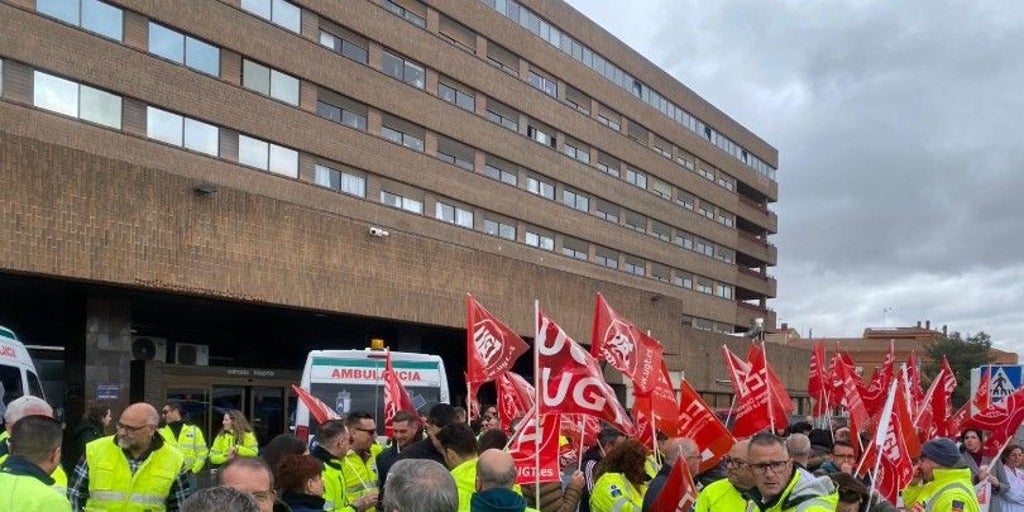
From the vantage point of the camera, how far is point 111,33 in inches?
1015

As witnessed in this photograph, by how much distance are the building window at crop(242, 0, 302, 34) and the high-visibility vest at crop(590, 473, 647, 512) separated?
25039 mm

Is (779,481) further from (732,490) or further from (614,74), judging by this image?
(614,74)

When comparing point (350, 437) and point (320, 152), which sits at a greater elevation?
point (320, 152)

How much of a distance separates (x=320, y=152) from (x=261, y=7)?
4.53m

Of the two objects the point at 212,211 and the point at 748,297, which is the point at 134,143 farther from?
the point at 748,297

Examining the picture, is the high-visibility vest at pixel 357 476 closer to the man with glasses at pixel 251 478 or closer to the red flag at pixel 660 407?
the red flag at pixel 660 407

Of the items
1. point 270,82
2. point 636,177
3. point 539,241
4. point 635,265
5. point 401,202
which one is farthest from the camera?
point 636,177

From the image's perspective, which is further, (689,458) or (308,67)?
(308,67)

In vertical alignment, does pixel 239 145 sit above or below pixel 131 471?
above

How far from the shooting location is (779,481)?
5.38 meters

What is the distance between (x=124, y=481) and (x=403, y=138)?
1203 inches

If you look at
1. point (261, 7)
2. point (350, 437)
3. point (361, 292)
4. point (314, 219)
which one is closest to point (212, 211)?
point (314, 219)

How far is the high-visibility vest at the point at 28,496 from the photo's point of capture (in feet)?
15.2

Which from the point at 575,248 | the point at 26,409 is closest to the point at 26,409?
the point at 26,409
